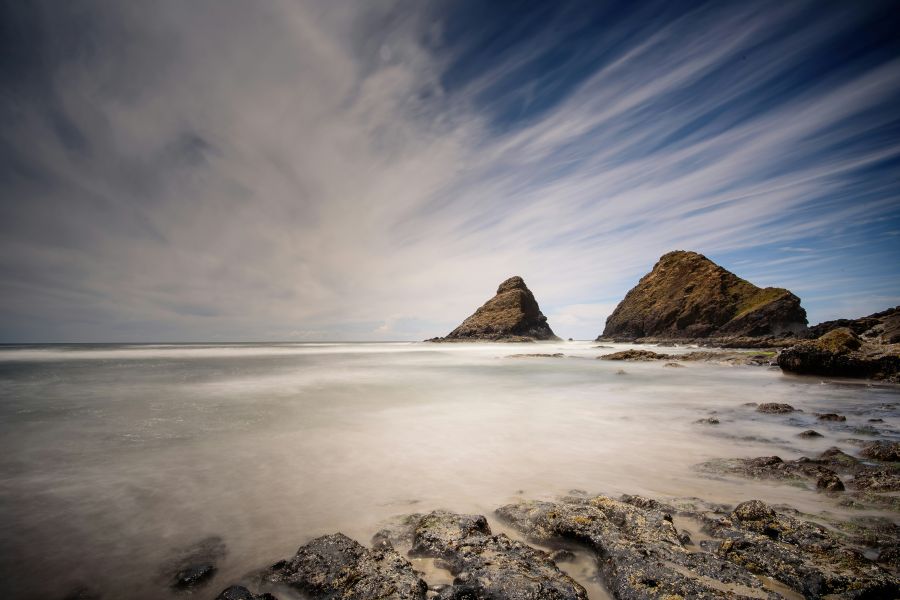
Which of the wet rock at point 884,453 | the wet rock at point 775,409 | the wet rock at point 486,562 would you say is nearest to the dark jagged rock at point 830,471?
the wet rock at point 884,453

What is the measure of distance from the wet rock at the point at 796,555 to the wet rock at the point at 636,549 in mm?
311

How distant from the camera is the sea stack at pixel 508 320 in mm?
88000

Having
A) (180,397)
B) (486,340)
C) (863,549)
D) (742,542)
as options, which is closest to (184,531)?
(742,542)

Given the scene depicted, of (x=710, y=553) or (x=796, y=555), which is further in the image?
(x=710, y=553)

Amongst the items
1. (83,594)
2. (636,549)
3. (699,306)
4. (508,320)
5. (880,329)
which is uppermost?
(699,306)

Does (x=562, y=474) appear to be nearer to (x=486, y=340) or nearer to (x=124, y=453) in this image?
(x=124, y=453)

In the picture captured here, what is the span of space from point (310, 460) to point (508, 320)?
84651 mm

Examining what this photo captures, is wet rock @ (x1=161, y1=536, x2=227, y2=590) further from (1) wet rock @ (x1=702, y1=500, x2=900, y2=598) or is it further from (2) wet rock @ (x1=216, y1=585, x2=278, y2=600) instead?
(1) wet rock @ (x1=702, y1=500, x2=900, y2=598)

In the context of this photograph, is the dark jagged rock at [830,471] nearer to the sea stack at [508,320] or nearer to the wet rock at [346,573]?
the wet rock at [346,573]

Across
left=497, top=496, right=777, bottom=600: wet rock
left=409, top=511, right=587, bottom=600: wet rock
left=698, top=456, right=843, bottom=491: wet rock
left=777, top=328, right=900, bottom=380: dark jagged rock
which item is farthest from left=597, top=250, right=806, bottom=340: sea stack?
left=409, top=511, right=587, bottom=600: wet rock

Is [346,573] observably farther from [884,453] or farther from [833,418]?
[833,418]

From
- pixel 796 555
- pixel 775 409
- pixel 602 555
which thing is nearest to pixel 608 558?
pixel 602 555

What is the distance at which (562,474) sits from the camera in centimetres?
556

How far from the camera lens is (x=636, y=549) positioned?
120 inches
